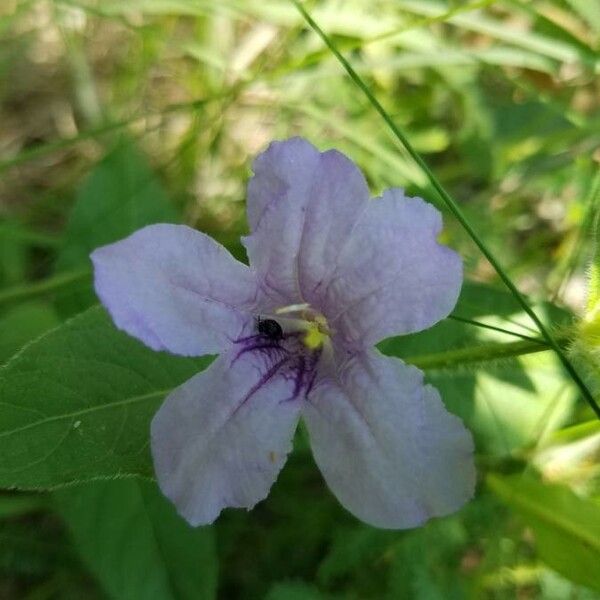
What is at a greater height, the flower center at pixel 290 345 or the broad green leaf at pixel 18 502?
the flower center at pixel 290 345

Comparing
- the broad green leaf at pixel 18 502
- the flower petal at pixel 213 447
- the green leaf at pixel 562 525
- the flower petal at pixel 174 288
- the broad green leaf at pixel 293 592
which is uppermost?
the flower petal at pixel 174 288

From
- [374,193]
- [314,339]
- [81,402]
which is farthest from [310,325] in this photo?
[374,193]

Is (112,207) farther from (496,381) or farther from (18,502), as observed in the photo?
(496,381)

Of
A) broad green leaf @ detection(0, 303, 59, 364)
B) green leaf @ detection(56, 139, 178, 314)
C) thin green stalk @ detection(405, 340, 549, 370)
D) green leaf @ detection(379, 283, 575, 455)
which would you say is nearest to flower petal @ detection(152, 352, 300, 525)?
thin green stalk @ detection(405, 340, 549, 370)

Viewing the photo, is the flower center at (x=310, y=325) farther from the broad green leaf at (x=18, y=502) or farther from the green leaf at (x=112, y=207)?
the broad green leaf at (x=18, y=502)

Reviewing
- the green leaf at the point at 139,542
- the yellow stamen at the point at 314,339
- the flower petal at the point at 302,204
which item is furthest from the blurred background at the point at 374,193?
the flower petal at the point at 302,204

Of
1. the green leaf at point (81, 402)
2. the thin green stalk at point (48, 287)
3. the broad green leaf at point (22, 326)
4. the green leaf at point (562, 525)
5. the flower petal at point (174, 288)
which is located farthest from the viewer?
the thin green stalk at point (48, 287)

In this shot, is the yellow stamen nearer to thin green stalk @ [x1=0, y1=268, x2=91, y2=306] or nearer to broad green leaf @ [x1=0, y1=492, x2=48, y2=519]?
thin green stalk @ [x1=0, y1=268, x2=91, y2=306]
